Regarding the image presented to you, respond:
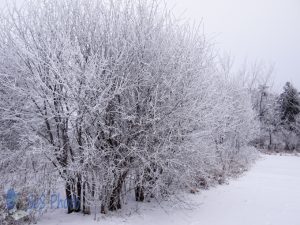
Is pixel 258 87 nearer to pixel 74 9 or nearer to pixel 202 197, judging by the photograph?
pixel 202 197

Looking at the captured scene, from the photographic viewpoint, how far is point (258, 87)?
4519 centimetres

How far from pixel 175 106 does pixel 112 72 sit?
1.65 meters

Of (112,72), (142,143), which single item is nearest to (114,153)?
(142,143)

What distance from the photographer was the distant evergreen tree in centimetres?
4022

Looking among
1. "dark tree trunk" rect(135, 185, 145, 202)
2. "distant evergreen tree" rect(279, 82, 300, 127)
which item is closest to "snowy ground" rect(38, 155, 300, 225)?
"dark tree trunk" rect(135, 185, 145, 202)

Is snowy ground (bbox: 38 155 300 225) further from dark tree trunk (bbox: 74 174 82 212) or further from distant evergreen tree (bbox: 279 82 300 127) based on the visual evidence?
distant evergreen tree (bbox: 279 82 300 127)

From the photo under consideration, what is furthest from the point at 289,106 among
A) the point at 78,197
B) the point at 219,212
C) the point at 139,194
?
the point at 78,197

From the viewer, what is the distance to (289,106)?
4088 centimetres

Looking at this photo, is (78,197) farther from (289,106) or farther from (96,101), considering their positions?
(289,106)

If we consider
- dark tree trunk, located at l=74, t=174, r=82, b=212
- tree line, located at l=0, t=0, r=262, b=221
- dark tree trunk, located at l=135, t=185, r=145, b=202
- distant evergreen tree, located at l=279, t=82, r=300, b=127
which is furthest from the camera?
distant evergreen tree, located at l=279, t=82, r=300, b=127

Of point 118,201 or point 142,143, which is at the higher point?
point 142,143

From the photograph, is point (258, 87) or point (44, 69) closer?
point (44, 69)

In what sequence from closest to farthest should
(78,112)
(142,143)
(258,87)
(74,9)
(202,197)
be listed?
(78,112) < (142,143) < (74,9) < (202,197) < (258,87)

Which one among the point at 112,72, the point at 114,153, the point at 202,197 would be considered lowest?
the point at 202,197
